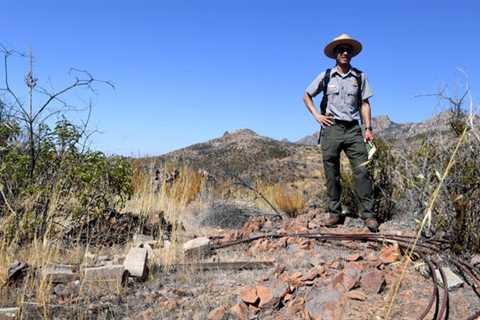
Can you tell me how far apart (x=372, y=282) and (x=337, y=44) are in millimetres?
3755

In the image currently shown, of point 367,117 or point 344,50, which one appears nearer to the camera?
point 344,50

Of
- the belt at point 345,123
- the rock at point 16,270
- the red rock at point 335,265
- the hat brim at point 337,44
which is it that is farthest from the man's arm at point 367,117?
the rock at point 16,270

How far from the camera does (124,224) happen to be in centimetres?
782

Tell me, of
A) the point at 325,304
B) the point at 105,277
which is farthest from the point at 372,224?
the point at 105,277

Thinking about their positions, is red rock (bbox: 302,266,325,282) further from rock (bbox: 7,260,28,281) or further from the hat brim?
the hat brim

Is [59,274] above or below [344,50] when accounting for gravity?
below

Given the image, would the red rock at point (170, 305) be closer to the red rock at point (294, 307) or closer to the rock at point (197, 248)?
the red rock at point (294, 307)

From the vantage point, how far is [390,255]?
15.9ft

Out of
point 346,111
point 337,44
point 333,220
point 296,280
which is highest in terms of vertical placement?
point 337,44

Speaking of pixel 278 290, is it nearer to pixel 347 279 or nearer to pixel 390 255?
pixel 347 279

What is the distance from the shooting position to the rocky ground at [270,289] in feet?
13.2

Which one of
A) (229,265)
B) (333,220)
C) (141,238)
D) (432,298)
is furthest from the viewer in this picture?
(141,238)

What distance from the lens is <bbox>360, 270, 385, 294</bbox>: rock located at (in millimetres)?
4168

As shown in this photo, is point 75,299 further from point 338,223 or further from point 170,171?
point 170,171
